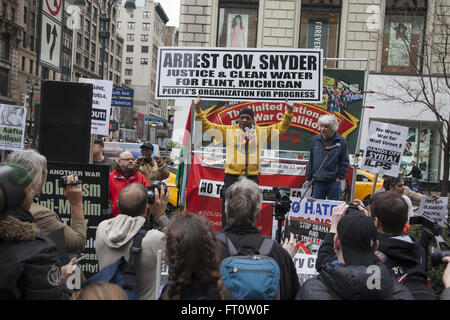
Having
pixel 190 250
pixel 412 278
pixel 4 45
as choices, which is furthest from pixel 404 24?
pixel 4 45

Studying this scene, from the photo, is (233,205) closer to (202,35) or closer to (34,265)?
(34,265)

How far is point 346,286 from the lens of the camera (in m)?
2.06

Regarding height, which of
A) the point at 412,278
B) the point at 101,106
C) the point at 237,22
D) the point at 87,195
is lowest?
the point at 412,278

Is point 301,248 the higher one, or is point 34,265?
point 34,265

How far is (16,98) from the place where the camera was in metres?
56.0

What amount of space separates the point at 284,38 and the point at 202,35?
3530 mm

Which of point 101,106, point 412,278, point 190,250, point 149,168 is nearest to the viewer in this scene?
point 190,250

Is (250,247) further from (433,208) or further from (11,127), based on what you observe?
(11,127)

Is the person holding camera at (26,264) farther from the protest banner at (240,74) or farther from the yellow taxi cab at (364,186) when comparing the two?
the yellow taxi cab at (364,186)

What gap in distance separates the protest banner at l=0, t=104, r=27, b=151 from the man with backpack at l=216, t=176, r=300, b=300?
230 inches

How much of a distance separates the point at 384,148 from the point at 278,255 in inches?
185

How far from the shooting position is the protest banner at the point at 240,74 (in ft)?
20.9

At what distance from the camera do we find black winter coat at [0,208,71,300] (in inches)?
76.3
